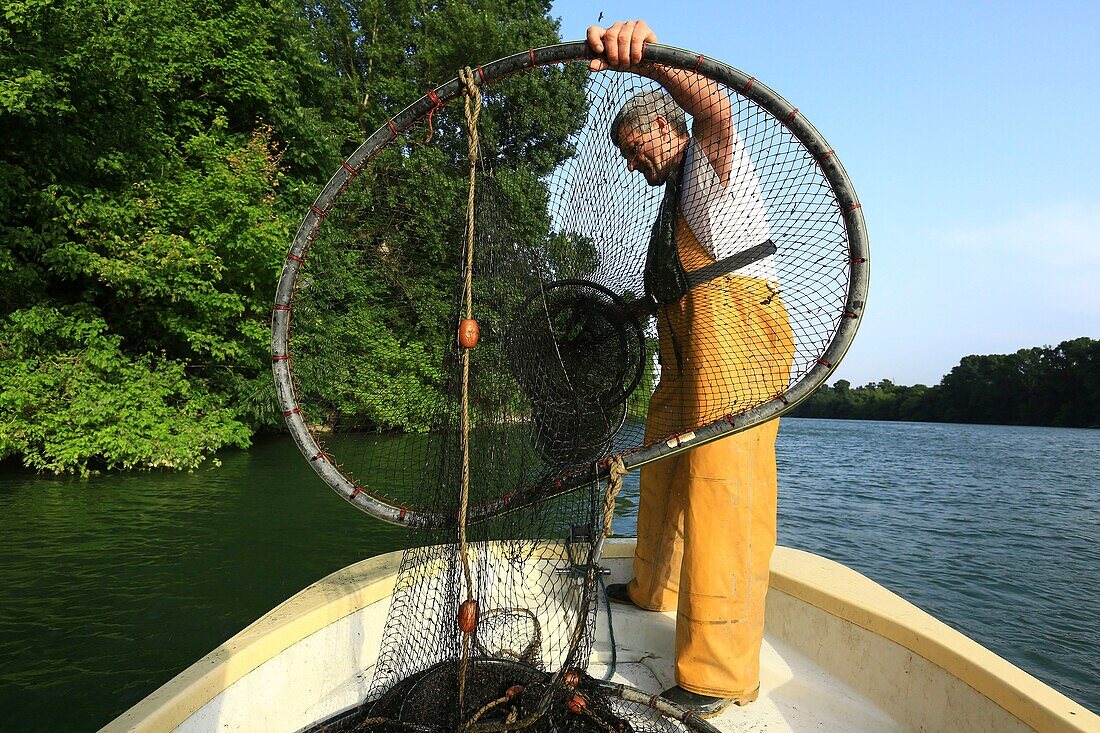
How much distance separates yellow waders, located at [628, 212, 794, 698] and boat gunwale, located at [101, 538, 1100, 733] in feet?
1.74

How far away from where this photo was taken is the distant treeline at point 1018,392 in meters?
54.5

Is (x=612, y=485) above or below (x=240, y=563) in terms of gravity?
above

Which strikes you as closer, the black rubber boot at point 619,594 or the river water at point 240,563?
→ the black rubber boot at point 619,594

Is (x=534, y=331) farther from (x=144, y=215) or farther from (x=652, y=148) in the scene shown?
(x=144, y=215)

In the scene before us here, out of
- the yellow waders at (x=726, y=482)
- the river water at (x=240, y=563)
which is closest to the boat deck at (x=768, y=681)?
the yellow waders at (x=726, y=482)

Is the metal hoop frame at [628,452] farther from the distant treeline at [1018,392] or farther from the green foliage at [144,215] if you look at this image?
the distant treeline at [1018,392]

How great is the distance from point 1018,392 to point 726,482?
236 ft

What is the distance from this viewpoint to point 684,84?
2.04 m

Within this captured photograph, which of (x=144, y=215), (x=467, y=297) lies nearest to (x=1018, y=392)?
(x=144, y=215)

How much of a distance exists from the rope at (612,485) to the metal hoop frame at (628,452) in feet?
0.08

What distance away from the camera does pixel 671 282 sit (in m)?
2.39

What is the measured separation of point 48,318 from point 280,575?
713cm

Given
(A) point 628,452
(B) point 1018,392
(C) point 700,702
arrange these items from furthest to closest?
1. (B) point 1018,392
2. (C) point 700,702
3. (A) point 628,452

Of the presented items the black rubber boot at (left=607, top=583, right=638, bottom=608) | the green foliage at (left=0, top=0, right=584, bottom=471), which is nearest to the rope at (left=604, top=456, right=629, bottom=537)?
the black rubber boot at (left=607, top=583, right=638, bottom=608)
